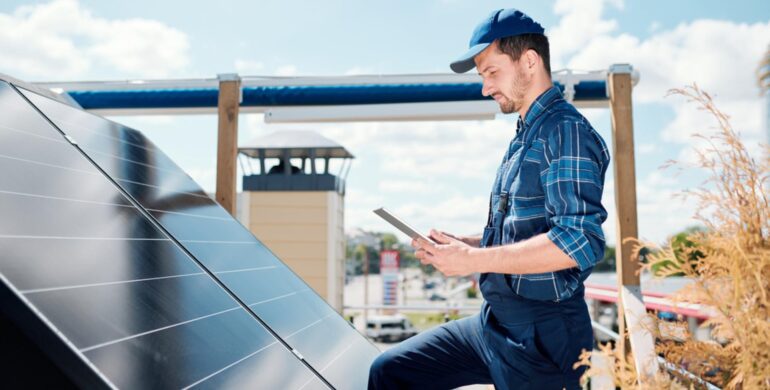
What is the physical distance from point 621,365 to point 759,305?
353 millimetres

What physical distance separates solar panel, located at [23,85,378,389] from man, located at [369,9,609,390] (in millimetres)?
740

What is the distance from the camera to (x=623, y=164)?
14.0ft

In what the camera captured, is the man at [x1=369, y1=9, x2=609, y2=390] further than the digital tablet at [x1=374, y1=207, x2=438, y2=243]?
No

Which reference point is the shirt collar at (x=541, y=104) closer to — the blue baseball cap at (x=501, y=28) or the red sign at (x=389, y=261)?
the blue baseball cap at (x=501, y=28)

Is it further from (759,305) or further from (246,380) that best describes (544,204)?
(246,380)

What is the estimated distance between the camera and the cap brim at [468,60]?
2.25 m

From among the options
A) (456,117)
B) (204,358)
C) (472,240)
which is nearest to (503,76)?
(472,240)

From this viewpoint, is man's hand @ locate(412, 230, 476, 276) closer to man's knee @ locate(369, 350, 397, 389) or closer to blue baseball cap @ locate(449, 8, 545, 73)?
man's knee @ locate(369, 350, 397, 389)

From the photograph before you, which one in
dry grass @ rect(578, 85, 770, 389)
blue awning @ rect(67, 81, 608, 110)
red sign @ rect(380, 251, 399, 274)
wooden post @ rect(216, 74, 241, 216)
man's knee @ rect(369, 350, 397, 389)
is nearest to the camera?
dry grass @ rect(578, 85, 770, 389)

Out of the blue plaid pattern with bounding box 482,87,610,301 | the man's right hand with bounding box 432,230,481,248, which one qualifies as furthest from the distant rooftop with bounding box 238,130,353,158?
the blue plaid pattern with bounding box 482,87,610,301

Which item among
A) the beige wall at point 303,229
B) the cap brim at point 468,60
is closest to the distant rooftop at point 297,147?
the beige wall at point 303,229

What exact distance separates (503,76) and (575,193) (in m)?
0.54

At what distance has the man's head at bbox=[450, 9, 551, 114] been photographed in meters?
2.24

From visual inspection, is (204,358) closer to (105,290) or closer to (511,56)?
(105,290)
